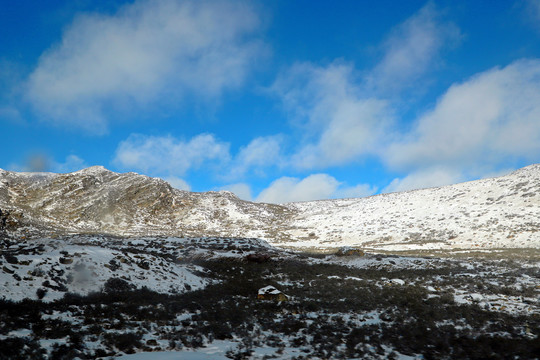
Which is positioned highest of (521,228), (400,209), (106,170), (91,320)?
(106,170)

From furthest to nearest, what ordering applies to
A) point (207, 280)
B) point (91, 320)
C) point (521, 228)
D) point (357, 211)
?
point (357, 211) → point (521, 228) → point (207, 280) → point (91, 320)

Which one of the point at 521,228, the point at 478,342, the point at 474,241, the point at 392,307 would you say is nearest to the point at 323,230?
the point at 474,241

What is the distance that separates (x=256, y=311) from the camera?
1293 centimetres

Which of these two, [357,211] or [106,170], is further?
[106,170]

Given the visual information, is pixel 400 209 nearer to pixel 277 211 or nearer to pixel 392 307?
pixel 277 211

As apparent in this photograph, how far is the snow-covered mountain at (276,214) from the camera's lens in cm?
4575

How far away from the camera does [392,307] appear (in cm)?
1349

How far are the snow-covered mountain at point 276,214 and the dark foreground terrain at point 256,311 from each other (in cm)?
2769

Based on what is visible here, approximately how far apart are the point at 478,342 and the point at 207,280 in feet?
50.4

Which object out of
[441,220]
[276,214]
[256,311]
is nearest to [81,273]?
[256,311]

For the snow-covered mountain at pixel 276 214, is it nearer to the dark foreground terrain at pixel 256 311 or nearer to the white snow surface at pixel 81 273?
the dark foreground terrain at pixel 256 311

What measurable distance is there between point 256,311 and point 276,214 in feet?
226

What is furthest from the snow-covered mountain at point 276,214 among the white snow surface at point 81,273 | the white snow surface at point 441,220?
the white snow surface at point 81,273

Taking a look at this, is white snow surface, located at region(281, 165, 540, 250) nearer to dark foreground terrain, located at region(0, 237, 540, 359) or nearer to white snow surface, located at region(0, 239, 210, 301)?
dark foreground terrain, located at region(0, 237, 540, 359)
